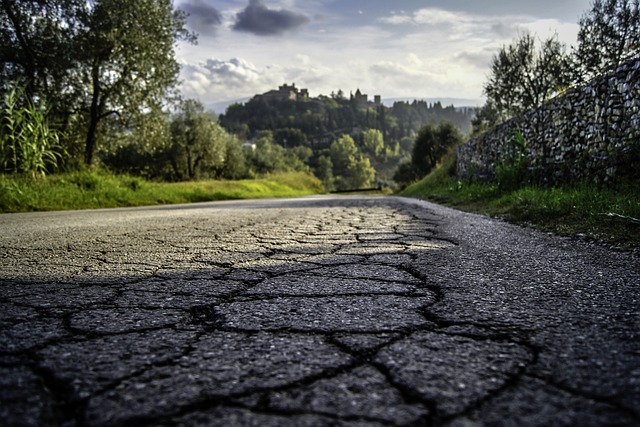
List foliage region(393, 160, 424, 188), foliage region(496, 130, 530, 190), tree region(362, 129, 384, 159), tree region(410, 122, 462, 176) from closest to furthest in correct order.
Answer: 1. foliage region(496, 130, 530, 190)
2. tree region(410, 122, 462, 176)
3. foliage region(393, 160, 424, 188)
4. tree region(362, 129, 384, 159)

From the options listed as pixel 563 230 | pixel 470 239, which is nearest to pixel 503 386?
pixel 470 239

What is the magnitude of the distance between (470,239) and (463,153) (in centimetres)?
1378

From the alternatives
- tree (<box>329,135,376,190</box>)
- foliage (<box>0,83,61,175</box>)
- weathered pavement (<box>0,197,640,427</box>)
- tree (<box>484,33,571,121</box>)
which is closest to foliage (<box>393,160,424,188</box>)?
tree (<box>484,33,571,121</box>)

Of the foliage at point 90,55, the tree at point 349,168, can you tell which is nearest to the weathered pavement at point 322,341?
the foliage at point 90,55

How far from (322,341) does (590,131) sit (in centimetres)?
669

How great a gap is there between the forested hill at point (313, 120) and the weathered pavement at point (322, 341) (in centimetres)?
10002

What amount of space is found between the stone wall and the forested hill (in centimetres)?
9460

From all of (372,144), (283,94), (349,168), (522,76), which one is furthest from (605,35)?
(283,94)

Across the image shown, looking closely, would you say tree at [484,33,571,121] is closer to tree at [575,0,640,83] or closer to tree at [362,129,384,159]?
tree at [575,0,640,83]

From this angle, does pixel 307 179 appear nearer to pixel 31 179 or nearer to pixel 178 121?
pixel 178 121

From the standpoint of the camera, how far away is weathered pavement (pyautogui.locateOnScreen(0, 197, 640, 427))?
0.91m

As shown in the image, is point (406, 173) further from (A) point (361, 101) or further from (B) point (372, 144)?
(A) point (361, 101)

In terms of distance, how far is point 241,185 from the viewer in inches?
807

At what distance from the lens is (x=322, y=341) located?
130 centimetres
